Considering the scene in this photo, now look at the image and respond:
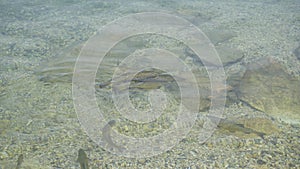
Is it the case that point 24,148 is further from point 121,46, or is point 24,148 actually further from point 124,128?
point 121,46

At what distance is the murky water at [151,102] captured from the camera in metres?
2.54

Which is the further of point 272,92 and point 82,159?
point 272,92

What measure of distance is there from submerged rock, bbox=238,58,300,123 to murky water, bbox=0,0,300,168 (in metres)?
0.01

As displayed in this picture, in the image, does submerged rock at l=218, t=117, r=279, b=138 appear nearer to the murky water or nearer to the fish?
the murky water

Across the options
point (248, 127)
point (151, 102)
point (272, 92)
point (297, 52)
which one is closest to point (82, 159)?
point (151, 102)

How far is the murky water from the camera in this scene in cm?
254

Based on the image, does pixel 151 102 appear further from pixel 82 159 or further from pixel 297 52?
pixel 297 52

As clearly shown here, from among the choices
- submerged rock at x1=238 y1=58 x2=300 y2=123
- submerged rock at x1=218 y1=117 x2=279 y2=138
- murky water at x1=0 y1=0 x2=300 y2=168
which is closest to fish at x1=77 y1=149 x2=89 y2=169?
murky water at x1=0 y1=0 x2=300 y2=168

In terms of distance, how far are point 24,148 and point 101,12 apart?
4.69 metres

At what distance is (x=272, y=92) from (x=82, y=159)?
2208 millimetres

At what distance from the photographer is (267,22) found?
607 centimetres

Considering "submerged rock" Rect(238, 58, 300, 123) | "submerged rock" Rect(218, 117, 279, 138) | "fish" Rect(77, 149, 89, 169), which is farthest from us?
"submerged rock" Rect(238, 58, 300, 123)

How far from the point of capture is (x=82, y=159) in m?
2.44

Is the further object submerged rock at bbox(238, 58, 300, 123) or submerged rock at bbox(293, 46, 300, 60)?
submerged rock at bbox(293, 46, 300, 60)
